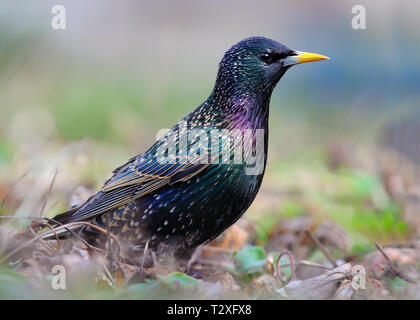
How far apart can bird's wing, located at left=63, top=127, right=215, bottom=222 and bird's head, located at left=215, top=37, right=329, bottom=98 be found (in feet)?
1.31

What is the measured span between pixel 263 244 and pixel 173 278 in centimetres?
187

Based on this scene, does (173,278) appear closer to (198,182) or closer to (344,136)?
(198,182)

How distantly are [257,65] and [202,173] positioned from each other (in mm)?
676

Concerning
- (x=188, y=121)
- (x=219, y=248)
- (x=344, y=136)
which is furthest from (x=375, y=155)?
(x=188, y=121)

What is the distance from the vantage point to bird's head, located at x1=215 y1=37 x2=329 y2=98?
314 cm

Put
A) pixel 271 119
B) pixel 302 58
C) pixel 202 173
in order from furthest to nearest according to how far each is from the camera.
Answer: pixel 271 119
pixel 302 58
pixel 202 173

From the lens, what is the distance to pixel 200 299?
2406 mm

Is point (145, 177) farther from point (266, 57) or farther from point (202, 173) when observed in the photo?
point (266, 57)

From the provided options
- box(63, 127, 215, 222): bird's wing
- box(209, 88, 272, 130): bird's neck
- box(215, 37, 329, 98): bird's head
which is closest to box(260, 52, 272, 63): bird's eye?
box(215, 37, 329, 98): bird's head

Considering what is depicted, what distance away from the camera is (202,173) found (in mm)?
2957

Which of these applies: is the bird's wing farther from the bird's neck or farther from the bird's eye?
the bird's eye

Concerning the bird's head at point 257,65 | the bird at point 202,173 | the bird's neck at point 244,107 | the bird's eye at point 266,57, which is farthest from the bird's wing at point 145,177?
the bird's eye at point 266,57

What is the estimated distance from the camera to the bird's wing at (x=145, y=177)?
3.00 m

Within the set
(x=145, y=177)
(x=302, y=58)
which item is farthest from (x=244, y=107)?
(x=145, y=177)
